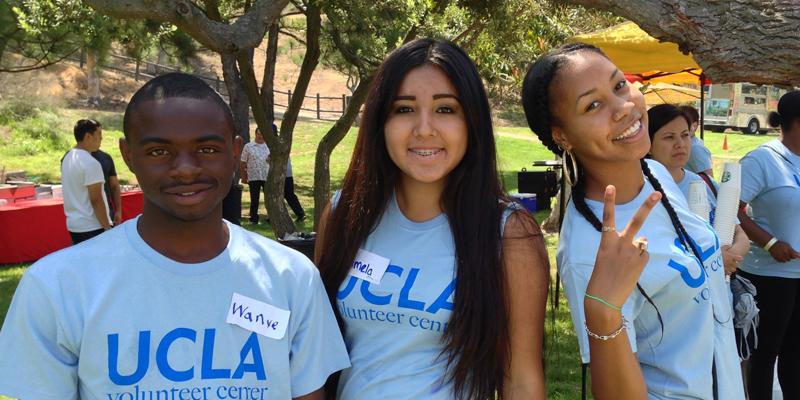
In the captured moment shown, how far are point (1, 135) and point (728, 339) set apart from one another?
82.9 feet

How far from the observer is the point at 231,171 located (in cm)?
179

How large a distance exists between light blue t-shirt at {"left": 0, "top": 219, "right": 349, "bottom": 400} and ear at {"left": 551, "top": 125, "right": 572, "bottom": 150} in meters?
0.79

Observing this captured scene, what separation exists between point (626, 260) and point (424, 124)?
0.61 meters

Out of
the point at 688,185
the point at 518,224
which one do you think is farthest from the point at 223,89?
the point at 518,224

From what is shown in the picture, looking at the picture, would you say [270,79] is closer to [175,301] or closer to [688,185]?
[688,185]

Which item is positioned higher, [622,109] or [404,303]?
[622,109]

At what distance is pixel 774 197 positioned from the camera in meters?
4.19

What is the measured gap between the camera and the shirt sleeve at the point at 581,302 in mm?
1783

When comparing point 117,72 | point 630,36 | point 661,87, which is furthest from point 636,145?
point 117,72

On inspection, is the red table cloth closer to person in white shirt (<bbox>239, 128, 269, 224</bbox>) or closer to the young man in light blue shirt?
person in white shirt (<bbox>239, 128, 269, 224</bbox>)

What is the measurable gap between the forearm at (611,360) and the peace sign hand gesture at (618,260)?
3 centimetres

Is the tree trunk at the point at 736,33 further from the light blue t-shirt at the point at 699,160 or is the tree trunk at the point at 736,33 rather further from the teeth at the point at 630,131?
the teeth at the point at 630,131

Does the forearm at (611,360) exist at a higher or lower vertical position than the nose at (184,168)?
lower

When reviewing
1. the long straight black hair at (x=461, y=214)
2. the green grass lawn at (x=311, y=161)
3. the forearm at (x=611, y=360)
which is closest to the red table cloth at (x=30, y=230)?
the green grass lawn at (x=311, y=161)
